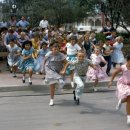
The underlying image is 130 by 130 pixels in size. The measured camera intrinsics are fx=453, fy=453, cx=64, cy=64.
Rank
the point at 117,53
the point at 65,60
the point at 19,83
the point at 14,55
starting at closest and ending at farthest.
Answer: the point at 65,60 → the point at 19,83 → the point at 14,55 → the point at 117,53

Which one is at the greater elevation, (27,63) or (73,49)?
(73,49)

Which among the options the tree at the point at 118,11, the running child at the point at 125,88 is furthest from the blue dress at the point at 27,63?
the tree at the point at 118,11

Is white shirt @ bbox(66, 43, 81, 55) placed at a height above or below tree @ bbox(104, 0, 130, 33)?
below

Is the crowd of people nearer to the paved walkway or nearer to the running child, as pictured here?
the running child

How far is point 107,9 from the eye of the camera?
37906 millimetres

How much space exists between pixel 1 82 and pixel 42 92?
1.82m

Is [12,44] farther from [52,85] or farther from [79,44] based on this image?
[52,85]

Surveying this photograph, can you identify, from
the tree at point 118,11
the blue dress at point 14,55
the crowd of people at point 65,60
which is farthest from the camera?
the tree at point 118,11

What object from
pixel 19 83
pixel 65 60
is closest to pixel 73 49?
pixel 19 83

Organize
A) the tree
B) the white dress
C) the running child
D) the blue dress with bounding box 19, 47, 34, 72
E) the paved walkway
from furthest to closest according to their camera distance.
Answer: the tree → the white dress → the blue dress with bounding box 19, 47, 34, 72 → the paved walkway → the running child

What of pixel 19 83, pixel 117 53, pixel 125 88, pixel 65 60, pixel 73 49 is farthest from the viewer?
pixel 117 53

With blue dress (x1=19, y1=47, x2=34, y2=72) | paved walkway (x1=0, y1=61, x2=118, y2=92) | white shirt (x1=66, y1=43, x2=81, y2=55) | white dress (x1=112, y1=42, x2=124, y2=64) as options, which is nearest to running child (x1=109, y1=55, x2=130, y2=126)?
paved walkway (x1=0, y1=61, x2=118, y2=92)

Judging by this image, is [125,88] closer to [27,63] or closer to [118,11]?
[27,63]

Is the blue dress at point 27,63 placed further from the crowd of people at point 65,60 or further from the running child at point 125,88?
the running child at point 125,88
